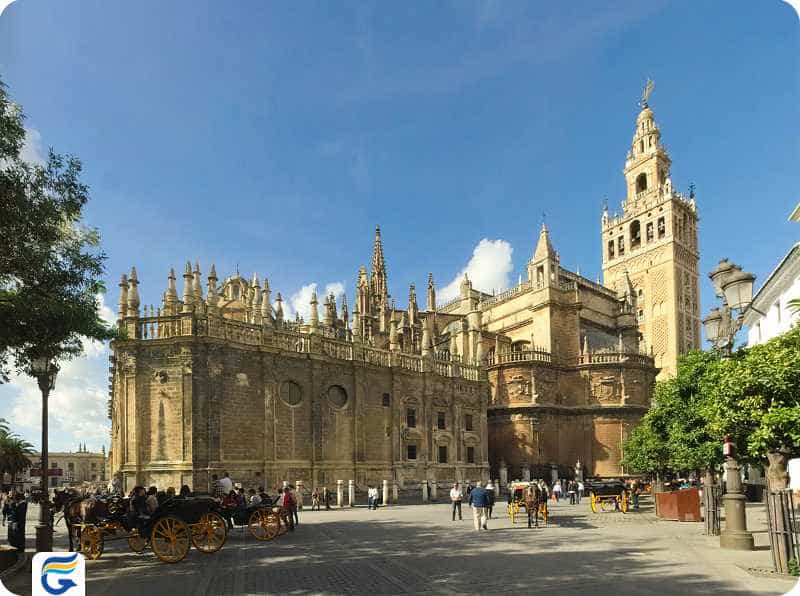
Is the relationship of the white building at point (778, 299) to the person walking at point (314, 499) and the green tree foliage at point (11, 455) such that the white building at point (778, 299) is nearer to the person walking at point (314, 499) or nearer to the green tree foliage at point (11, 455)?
the person walking at point (314, 499)

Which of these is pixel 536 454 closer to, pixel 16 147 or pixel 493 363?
pixel 493 363

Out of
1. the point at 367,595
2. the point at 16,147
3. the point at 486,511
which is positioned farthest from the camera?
the point at 486,511

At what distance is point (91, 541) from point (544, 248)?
134ft

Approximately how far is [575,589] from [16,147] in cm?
1201

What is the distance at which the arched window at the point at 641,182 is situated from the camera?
2926 inches

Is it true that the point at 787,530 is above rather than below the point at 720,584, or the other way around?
above

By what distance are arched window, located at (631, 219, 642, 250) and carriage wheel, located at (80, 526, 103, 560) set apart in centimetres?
→ 6890

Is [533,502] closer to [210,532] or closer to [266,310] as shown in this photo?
[210,532]

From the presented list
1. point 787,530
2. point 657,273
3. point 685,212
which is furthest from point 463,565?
point 685,212

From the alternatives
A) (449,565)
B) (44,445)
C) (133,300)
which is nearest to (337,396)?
(133,300)

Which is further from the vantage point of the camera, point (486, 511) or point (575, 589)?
point (486, 511)

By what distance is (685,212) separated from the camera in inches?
2800

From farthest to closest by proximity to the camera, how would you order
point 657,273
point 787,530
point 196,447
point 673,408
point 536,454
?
point 657,273, point 536,454, point 196,447, point 673,408, point 787,530

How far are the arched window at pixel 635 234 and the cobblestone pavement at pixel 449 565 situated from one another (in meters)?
59.5
